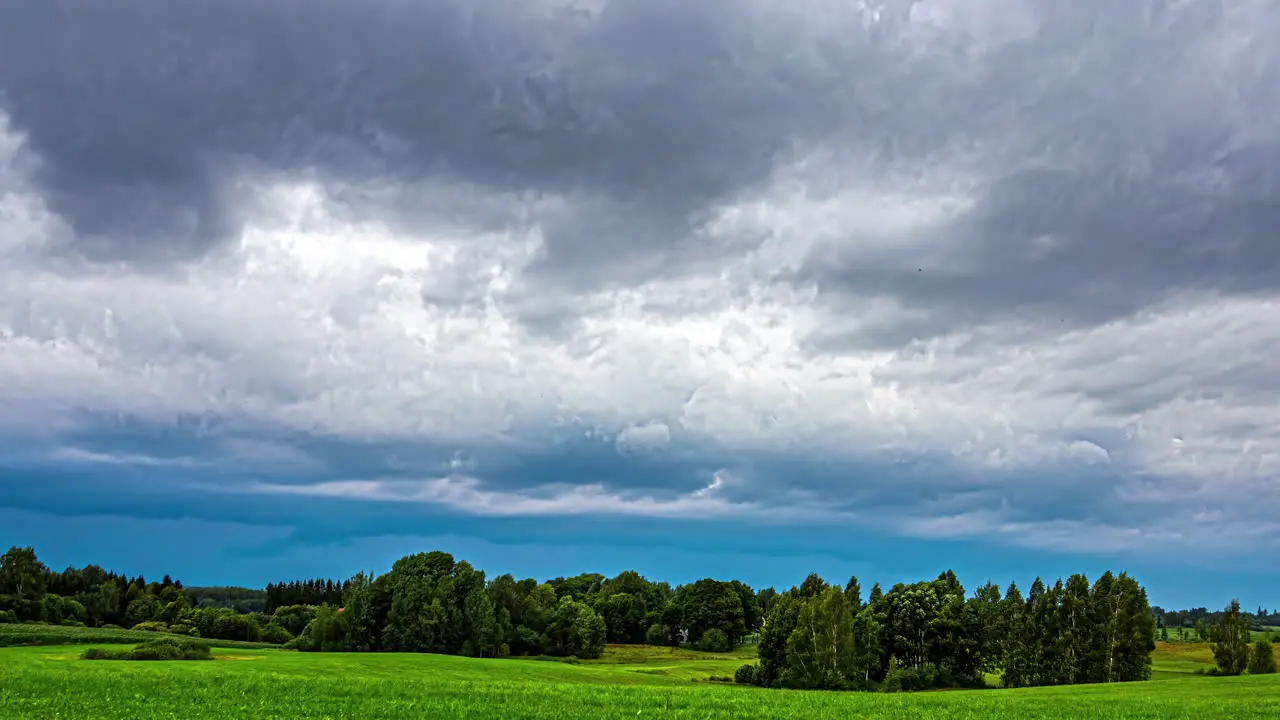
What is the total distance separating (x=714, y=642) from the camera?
581ft

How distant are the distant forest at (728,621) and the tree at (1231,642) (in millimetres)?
705

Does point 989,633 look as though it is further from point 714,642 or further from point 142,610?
point 142,610

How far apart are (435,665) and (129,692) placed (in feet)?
147

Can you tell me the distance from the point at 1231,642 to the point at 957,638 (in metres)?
34.0

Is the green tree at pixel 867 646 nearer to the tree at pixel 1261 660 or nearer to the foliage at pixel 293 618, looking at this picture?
the tree at pixel 1261 660

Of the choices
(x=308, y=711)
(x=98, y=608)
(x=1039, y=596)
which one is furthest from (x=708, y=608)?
(x=308, y=711)

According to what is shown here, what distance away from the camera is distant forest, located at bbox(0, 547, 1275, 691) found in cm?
10450

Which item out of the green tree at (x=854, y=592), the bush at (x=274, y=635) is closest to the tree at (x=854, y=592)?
the green tree at (x=854, y=592)

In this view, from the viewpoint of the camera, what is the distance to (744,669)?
112 metres

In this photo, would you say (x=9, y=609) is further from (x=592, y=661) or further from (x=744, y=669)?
(x=744, y=669)

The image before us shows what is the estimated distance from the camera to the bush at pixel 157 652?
3236 inches

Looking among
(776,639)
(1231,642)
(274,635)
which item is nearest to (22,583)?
(274,635)

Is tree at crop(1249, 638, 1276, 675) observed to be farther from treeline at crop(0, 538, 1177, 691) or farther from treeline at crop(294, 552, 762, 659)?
treeline at crop(294, 552, 762, 659)

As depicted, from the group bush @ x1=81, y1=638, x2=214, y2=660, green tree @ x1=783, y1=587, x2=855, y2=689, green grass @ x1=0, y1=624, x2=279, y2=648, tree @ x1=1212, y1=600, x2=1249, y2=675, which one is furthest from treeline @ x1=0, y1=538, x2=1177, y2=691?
bush @ x1=81, y1=638, x2=214, y2=660
